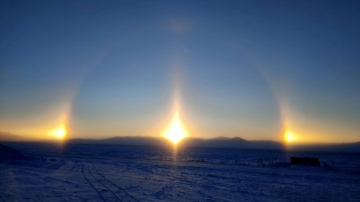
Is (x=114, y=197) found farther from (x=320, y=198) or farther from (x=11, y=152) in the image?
(x=11, y=152)

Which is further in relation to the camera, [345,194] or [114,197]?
[345,194]

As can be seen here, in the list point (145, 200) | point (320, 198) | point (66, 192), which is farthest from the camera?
point (320, 198)

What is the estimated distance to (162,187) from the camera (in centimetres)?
2048

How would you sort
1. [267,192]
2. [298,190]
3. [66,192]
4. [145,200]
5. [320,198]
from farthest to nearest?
[298,190], [267,192], [320,198], [66,192], [145,200]

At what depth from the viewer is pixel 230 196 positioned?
58.5 feet

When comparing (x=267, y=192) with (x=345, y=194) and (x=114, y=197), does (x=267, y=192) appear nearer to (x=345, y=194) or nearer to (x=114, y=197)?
(x=345, y=194)

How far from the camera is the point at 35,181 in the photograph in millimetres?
20734

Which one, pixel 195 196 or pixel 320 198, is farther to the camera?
pixel 320 198

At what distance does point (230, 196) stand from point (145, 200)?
5.70 m

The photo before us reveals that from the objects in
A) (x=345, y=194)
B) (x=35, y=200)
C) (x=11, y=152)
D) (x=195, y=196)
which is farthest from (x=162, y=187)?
(x=11, y=152)

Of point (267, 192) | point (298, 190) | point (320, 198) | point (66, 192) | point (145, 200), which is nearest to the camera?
point (145, 200)

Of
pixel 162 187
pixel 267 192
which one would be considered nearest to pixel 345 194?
pixel 267 192

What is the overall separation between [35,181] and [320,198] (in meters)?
20.3

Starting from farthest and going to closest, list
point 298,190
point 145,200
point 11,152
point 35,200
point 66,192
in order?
point 11,152 → point 298,190 → point 66,192 → point 145,200 → point 35,200
